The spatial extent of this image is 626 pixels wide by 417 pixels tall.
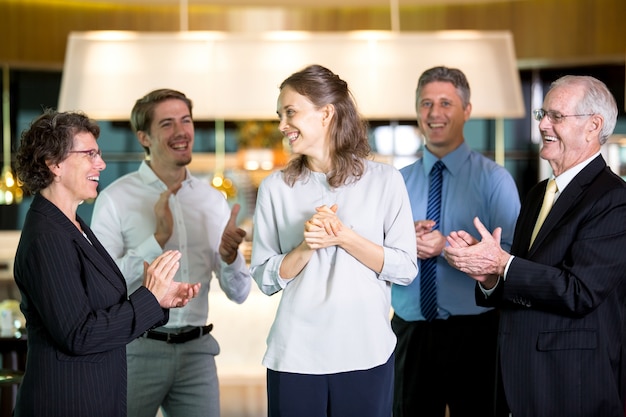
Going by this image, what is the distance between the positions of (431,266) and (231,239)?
2.62 ft

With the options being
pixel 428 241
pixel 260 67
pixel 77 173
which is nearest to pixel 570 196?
pixel 428 241

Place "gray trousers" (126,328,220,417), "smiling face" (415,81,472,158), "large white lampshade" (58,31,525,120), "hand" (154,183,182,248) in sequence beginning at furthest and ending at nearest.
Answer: "large white lampshade" (58,31,525,120), "smiling face" (415,81,472,158), "hand" (154,183,182,248), "gray trousers" (126,328,220,417)

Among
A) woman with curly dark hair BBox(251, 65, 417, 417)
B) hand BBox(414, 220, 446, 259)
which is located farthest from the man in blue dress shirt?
woman with curly dark hair BBox(251, 65, 417, 417)

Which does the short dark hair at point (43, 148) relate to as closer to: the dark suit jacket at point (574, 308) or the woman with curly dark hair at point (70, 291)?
the woman with curly dark hair at point (70, 291)

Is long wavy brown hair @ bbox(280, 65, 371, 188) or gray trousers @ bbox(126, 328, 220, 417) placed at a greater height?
long wavy brown hair @ bbox(280, 65, 371, 188)

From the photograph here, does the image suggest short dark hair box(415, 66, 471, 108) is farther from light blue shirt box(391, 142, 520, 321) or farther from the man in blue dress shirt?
light blue shirt box(391, 142, 520, 321)

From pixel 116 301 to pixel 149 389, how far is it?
0.76m

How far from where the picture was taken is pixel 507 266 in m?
2.63

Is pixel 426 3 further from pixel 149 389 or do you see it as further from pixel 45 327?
pixel 45 327

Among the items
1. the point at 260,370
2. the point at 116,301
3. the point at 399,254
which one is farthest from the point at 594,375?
the point at 260,370

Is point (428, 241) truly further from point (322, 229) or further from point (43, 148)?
point (43, 148)

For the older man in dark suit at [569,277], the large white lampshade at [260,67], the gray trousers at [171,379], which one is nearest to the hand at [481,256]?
the older man in dark suit at [569,277]

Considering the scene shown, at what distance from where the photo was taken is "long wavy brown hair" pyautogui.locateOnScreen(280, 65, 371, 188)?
254 cm

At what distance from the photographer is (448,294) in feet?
11.1
